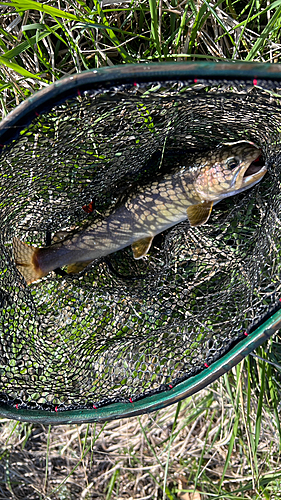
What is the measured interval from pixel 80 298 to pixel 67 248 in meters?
0.25

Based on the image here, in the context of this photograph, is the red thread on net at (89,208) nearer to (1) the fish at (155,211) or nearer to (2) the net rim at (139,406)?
(1) the fish at (155,211)

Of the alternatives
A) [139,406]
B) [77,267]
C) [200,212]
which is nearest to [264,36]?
[200,212]

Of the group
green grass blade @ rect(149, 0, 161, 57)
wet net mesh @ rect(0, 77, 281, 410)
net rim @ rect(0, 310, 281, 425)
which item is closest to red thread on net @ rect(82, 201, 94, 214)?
wet net mesh @ rect(0, 77, 281, 410)

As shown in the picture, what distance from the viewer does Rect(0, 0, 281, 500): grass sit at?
1480 mm

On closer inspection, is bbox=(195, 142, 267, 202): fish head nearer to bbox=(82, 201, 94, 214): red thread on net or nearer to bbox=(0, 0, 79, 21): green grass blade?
bbox=(82, 201, 94, 214): red thread on net

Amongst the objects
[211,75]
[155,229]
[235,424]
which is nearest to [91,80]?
[211,75]

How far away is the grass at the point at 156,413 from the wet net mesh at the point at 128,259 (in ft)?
1.15

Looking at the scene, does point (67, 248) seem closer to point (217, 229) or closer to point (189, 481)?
point (217, 229)

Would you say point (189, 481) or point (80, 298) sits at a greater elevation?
point (80, 298)

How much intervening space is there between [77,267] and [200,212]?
509mm

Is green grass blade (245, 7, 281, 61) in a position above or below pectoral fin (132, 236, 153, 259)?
above

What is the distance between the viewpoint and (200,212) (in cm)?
143

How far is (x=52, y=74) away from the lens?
1591 mm

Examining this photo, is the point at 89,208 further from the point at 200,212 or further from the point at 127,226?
the point at 200,212
